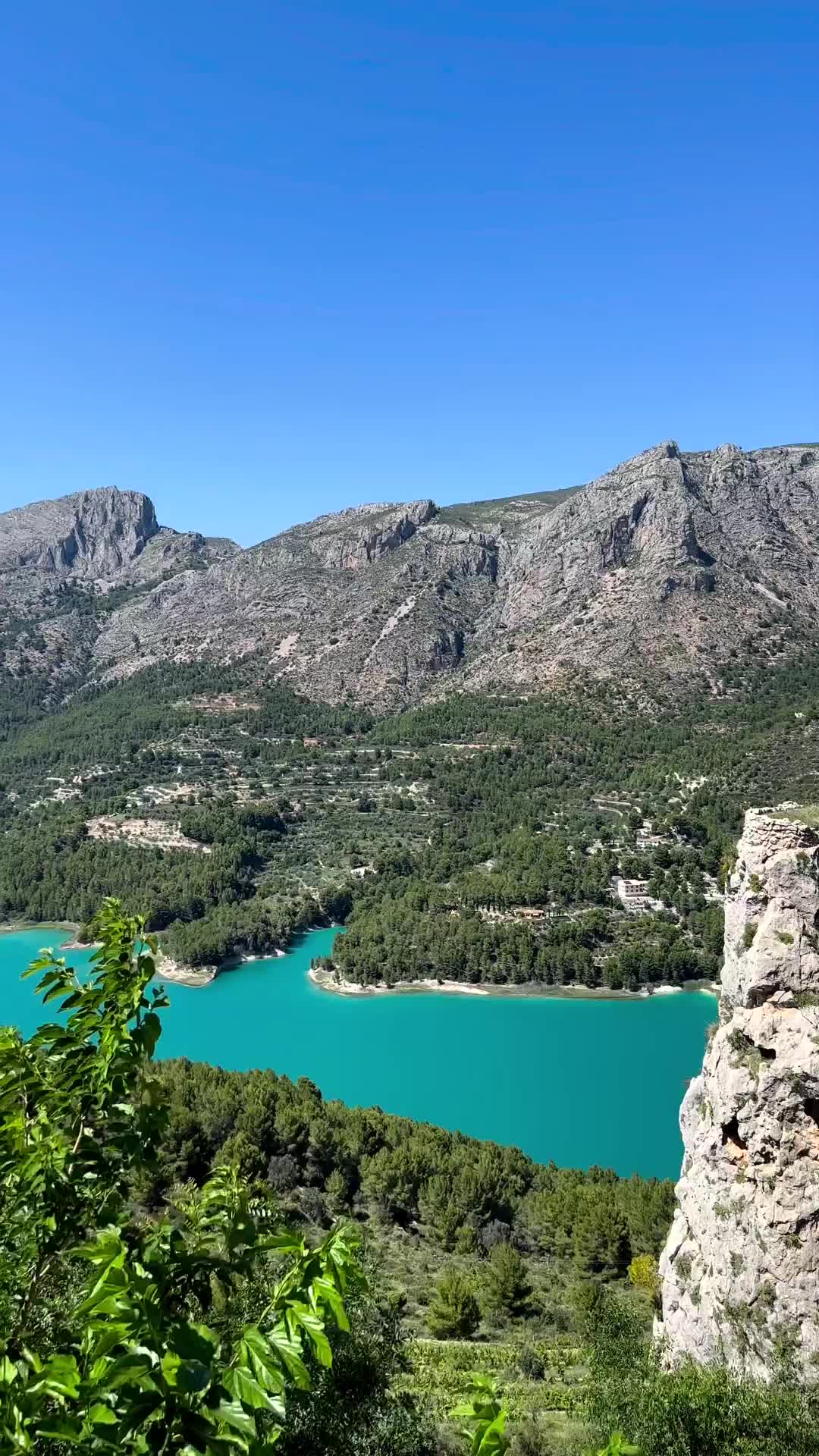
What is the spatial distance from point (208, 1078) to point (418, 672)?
75424 mm

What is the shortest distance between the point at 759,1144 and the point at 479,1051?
30.4 meters

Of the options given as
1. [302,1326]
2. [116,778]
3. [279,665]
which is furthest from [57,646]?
[302,1326]

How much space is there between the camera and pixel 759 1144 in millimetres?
11523

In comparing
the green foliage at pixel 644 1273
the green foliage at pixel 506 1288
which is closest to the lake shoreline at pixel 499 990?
the green foliage at pixel 644 1273

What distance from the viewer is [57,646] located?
127 m

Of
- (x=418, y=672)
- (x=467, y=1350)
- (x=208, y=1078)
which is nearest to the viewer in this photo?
(x=467, y=1350)

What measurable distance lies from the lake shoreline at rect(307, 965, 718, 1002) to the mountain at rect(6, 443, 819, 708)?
40.9 meters

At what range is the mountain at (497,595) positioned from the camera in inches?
3351

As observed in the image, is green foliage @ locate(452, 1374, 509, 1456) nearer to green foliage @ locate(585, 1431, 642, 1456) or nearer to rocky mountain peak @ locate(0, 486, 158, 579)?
green foliage @ locate(585, 1431, 642, 1456)

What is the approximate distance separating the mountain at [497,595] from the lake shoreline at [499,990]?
1610 inches

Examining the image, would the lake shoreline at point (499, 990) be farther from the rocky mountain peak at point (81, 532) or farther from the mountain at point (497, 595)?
the rocky mountain peak at point (81, 532)

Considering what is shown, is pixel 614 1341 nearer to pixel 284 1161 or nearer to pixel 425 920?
pixel 284 1161

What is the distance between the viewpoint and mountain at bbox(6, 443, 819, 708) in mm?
85125

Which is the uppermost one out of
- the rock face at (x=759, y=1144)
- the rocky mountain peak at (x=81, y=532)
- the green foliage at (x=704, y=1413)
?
the rocky mountain peak at (x=81, y=532)
